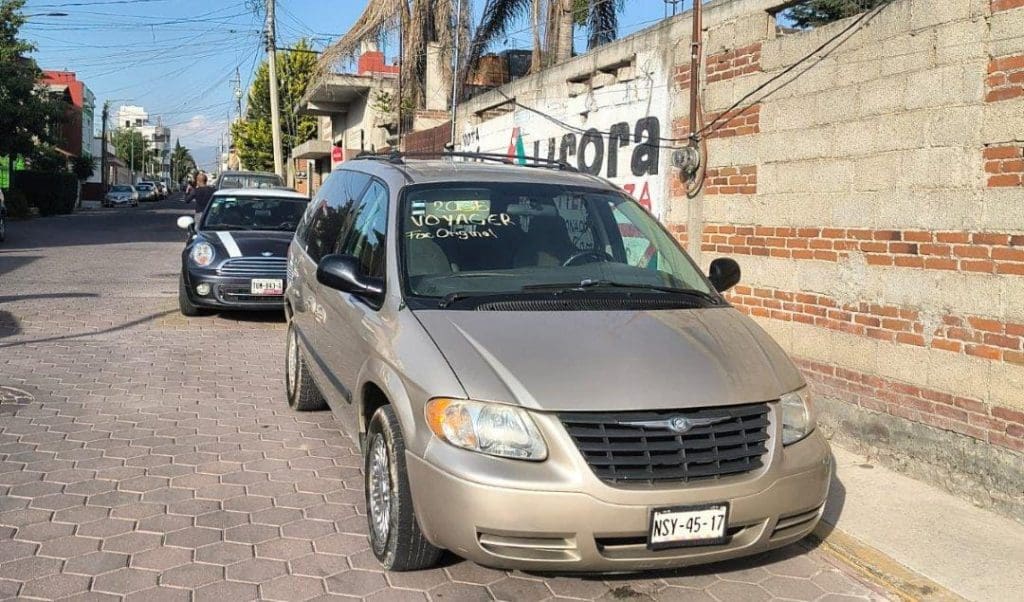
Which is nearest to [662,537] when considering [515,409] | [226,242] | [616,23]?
[515,409]

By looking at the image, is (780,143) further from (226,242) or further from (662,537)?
(226,242)

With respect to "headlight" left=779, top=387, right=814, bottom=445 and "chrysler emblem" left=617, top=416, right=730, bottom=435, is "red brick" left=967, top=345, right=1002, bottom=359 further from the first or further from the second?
"chrysler emblem" left=617, top=416, right=730, bottom=435

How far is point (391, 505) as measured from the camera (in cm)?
391

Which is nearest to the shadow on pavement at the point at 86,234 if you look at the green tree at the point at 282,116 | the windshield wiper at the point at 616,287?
the green tree at the point at 282,116

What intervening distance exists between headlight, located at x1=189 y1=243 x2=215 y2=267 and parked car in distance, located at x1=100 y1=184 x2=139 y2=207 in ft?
164

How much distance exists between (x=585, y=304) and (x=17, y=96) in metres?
33.9

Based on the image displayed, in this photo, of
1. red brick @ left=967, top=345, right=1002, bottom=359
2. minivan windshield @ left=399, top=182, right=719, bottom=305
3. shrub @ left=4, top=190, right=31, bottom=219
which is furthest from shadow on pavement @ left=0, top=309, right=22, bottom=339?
shrub @ left=4, top=190, right=31, bottom=219

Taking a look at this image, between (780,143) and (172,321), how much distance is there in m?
7.14

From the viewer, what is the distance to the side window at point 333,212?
5730 mm

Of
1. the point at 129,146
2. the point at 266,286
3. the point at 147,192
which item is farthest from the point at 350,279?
the point at 129,146

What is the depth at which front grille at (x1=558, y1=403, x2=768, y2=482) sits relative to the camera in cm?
346

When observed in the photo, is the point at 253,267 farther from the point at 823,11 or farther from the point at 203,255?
the point at 823,11

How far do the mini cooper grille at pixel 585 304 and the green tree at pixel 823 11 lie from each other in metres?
2.81

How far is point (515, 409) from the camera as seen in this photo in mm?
3479
